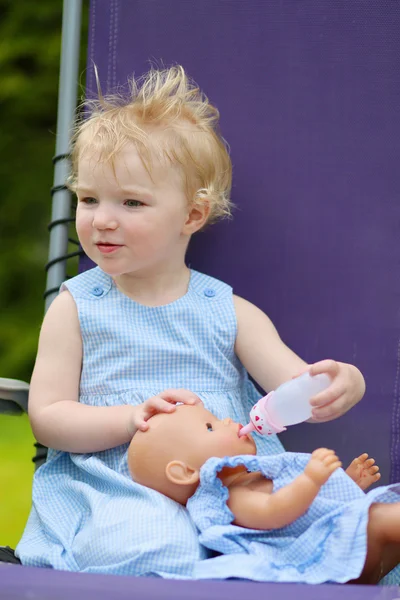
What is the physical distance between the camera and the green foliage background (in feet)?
11.5

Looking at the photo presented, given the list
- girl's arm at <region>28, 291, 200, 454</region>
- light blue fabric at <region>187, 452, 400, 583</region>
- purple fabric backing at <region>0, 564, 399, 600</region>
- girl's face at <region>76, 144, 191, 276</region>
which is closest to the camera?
purple fabric backing at <region>0, 564, 399, 600</region>

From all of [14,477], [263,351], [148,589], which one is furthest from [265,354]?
[14,477]

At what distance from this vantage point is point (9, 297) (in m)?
3.79

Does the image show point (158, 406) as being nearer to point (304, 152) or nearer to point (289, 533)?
point (289, 533)

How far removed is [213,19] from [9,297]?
2.23 meters

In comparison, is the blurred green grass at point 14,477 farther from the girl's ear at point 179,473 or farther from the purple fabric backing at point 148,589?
the purple fabric backing at point 148,589

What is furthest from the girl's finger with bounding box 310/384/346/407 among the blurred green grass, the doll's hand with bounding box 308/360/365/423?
the blurred green grass

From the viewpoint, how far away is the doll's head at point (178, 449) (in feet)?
4.24

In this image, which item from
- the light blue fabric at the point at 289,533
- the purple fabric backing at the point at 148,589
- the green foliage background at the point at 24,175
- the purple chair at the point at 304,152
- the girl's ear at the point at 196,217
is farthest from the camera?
the green foliage background at the point at 24,175

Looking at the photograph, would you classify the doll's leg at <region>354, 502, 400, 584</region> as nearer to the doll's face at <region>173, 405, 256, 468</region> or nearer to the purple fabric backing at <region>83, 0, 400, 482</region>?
the doll's face at <region>173, 405, 256, 468</region>

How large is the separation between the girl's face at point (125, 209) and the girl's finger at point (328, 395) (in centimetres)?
41

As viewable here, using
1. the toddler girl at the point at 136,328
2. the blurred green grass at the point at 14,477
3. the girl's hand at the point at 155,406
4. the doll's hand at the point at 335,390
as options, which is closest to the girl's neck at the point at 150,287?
the toddler girl at the point at 136,328

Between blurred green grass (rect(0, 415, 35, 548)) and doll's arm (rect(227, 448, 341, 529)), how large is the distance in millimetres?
1542

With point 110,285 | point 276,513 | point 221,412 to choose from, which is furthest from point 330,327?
point 276,513
